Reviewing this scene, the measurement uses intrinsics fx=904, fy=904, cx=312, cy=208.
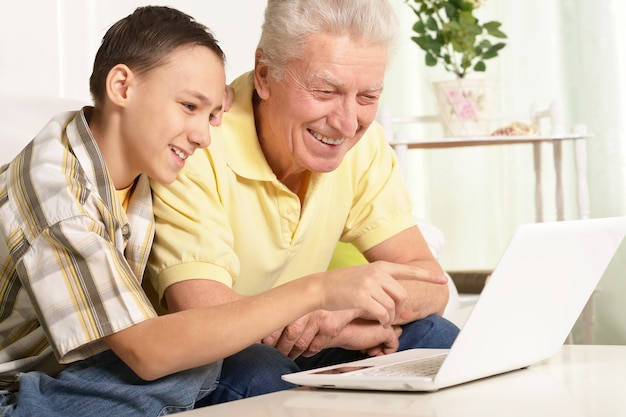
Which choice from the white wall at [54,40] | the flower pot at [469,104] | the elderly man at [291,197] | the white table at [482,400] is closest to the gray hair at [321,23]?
the elderly man at [291,197]

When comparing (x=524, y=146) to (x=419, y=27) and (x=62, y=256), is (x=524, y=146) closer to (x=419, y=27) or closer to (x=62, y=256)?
(x=419, y=27)

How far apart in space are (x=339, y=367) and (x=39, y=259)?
40 cm

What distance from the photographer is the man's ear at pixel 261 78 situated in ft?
5.09

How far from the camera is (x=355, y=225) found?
1696mm

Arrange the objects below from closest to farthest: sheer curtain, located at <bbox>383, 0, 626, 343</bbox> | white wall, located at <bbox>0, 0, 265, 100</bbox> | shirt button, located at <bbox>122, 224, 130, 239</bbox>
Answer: shirt button, located at <bbox>122, 224, 130, 239</bbox> < white wall, located at <bbox>0, 0, 265, 100</bbox> < sheer curtain, located at <bbox>383, 0, 626, 343</bbox>

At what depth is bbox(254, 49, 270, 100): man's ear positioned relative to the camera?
1551 millimetres

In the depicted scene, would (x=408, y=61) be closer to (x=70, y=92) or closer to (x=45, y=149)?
(x=70, y=92)

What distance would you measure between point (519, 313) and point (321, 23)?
2.06 ft

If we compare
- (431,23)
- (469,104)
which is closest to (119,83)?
(469,104)

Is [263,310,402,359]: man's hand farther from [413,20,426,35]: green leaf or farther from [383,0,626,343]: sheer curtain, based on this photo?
[383,0,626,343]: sheer curtain

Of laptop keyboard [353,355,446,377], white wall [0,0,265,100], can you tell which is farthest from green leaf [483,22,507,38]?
laptop keyboard [353,355,446,377]

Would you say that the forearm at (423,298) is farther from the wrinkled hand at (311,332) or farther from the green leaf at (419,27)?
the green leaf at (419,27)

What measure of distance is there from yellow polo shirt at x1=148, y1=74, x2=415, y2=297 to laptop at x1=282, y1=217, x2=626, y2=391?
1.11 feet

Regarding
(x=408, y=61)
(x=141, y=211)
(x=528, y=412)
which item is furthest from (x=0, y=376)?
(x=408, y=61)
